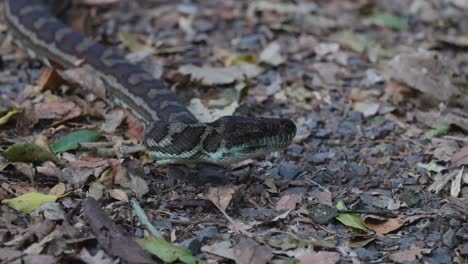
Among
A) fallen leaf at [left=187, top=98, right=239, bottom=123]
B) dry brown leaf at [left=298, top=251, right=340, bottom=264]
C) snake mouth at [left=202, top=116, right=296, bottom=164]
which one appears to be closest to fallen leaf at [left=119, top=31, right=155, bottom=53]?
fallen leaf at [left=187, top=98, right=239, bottom=123]

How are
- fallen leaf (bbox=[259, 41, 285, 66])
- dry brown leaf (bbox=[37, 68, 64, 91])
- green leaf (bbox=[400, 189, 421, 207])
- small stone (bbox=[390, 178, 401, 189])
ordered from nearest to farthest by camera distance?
green leaf (bbox=[400, 189, 421, 207]) → small stone (bbox=[390, 178, 401, 189]) → dry brown leaf (bbox=[37, 68, 64, 91]) → fallen leaf (bbox=[259, 41, 285, 66])

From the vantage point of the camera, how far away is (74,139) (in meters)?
5.13

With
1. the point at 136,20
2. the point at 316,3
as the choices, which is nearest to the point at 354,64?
the point at 316,3

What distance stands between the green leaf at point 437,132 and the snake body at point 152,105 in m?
1.42

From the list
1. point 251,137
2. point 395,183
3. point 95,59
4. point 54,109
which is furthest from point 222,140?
point 95,59

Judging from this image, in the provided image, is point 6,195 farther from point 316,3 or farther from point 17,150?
point 316,3

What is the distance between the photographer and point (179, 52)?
7.13 m

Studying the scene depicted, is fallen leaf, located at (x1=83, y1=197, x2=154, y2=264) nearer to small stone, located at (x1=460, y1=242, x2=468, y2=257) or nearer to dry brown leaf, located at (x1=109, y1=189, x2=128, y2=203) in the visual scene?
dry brown leaf, located at (x1=109, y1=189, x2=128, y2=203)

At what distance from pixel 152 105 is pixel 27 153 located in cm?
131

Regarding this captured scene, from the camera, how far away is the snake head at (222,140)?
15.7ft

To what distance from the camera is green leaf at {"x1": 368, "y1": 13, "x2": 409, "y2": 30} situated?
7988 mm

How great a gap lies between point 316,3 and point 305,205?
4397 mm

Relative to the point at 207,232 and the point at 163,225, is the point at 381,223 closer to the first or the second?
the point at 207,232

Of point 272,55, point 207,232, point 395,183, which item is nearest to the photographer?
point 207,232
